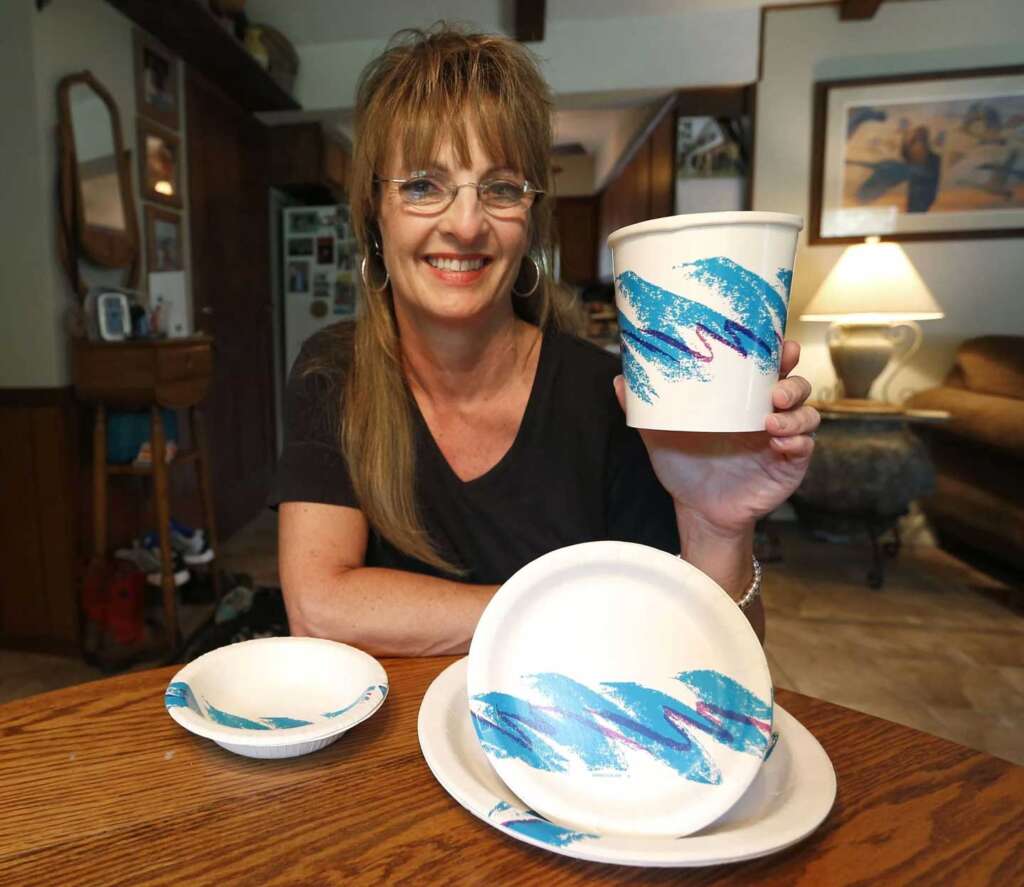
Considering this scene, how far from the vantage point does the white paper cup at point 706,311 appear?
48 centimetres

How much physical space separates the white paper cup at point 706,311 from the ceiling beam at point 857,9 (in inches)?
134

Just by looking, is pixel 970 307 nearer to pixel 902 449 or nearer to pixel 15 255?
pixel 902 449

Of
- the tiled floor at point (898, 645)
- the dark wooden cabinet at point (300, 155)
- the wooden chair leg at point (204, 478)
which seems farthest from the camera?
the dark wooden cabinet at point (300, 155)

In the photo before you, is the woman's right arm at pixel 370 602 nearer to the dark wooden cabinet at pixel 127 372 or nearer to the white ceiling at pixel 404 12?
the dark wooden cabinet at pixel 127 372

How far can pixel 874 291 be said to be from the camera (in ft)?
9.05

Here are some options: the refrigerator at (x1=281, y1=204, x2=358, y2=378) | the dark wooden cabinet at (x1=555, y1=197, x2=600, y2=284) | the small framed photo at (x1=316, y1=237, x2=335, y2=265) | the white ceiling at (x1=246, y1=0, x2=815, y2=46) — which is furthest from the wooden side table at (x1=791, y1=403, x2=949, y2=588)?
the dark wooden cabinet at (x1=555, y1=197, x2=600, y2=284)

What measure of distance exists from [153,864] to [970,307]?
3.80 metres

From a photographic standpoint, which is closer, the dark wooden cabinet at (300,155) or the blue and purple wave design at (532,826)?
the blue and purple wave design at (532,826)

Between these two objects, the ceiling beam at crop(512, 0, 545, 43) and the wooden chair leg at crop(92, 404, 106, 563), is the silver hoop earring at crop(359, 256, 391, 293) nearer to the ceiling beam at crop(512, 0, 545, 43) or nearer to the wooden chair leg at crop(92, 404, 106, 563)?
the wooden chair leg at crop(92, 404, 106, 563)

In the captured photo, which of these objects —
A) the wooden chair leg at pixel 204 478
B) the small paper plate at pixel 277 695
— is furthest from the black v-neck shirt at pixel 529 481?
the wooden chair leg at pixel 204 478

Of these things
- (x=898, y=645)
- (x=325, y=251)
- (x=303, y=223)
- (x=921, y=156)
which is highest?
(x=921, y=156)

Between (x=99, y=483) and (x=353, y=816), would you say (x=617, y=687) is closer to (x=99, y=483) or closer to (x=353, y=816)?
(x=353, y=816)

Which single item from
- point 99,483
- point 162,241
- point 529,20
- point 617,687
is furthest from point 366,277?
point 529,20

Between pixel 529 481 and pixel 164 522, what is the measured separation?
64.4 inches
